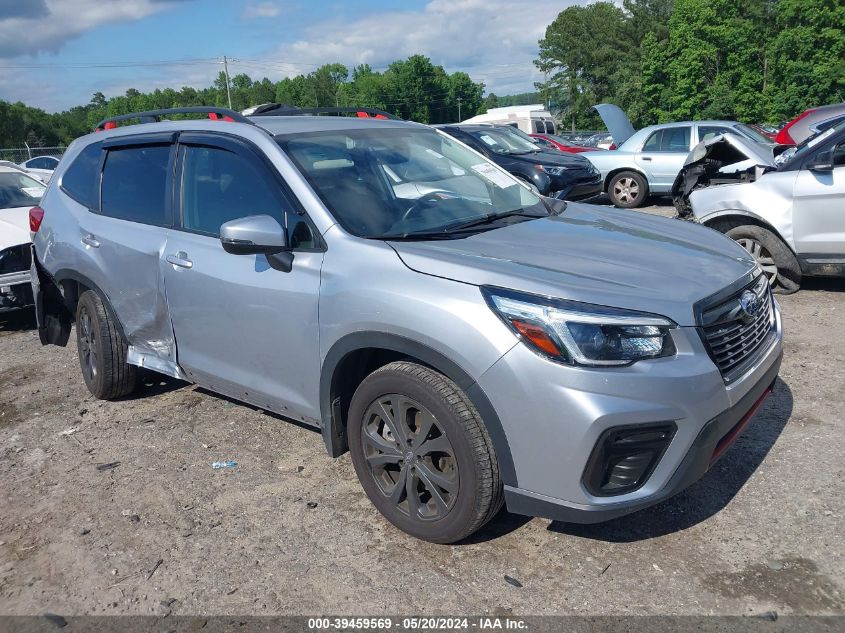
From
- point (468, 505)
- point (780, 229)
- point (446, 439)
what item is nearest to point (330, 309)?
point (446, 439)

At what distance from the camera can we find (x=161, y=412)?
4703mm

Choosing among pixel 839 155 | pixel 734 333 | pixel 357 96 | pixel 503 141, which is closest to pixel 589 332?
pixel 734 333

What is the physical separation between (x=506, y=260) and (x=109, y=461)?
2669 mm

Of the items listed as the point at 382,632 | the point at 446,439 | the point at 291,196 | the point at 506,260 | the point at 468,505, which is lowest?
the point at 382,632

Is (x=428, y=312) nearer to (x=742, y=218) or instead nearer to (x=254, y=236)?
(x=254, y=236)

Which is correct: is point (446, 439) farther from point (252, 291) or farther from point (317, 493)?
point (252, 291)

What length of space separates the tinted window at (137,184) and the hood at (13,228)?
2.79 metres

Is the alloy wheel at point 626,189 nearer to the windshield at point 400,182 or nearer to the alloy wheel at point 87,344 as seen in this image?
the windshield at point 400,182

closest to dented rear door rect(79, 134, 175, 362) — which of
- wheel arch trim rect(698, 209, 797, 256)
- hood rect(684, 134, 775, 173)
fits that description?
wheel arch trim rect(698, 209, 797, 256)

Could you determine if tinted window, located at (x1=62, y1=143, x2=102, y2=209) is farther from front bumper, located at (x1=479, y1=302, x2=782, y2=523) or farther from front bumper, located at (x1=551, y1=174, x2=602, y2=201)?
front bumper, located at (x1=551, y1=174, x2=602, y2=201)

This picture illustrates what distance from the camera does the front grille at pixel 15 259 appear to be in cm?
662

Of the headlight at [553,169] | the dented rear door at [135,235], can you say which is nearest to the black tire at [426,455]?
the dented rear door at [135,235]

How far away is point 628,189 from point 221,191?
11.0 metres

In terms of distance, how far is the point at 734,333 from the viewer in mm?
2879
